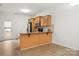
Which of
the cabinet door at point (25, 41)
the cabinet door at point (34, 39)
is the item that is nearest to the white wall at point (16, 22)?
the cabinet door at point (25, 41)

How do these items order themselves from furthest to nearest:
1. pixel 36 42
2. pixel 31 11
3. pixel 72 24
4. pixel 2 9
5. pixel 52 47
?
1. pixel 36 42
2. pixel 52 47
3. pixel 72 24
4. pixel 31 11
5. pixel 2 9

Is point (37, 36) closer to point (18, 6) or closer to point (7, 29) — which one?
point (7, 29)

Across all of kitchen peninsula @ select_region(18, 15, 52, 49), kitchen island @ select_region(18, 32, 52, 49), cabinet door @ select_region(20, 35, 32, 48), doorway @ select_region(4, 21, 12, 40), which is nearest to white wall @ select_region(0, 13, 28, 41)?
doorway @ select_region(4, 21, 12, 40)

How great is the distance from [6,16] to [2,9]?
17 cm

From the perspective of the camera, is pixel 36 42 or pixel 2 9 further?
pixel 36 42

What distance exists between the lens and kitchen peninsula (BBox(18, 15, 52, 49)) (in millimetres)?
3301

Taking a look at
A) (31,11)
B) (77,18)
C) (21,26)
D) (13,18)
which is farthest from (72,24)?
(13,18)

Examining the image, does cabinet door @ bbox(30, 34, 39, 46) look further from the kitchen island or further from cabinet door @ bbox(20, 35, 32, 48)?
cabinet door @ bbox(20, 35, 32, 48)

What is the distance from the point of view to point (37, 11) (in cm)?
217

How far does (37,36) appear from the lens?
396 cm

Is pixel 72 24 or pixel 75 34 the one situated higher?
pixel 72 24

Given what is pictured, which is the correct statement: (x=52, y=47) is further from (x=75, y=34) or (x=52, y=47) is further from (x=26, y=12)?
(x=26, y=12)

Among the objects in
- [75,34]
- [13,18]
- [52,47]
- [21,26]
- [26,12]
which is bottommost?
[52,47]

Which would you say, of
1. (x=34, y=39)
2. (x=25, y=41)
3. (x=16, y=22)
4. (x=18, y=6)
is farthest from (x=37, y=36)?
(x=18, y=6)
